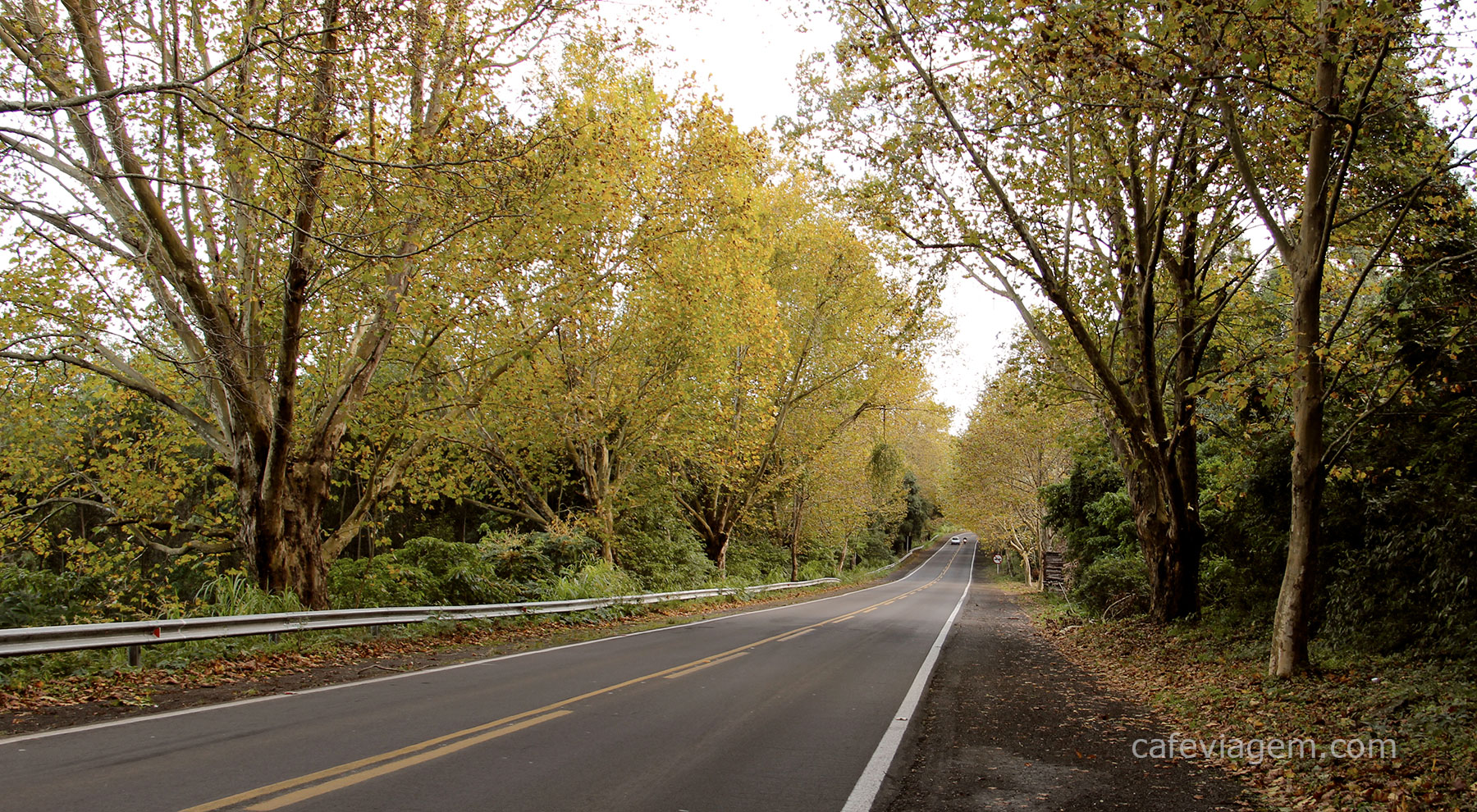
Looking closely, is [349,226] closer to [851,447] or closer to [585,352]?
[585,352]

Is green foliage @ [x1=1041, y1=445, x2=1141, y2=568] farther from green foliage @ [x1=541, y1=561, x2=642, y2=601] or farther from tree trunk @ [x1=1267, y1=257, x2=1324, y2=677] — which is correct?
green foliage @ [x1=541, y1=561, x2=642, y2=601]

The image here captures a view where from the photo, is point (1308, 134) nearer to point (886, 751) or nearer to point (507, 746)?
point (886, 751)

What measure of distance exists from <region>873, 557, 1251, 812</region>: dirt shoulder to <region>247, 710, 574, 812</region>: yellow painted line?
10.3 feet

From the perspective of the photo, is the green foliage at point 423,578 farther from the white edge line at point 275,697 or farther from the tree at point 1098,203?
the tree at point 1098,203

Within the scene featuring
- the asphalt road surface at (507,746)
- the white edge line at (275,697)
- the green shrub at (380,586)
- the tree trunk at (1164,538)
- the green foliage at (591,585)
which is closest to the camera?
the asphalt road surface at (507,746)

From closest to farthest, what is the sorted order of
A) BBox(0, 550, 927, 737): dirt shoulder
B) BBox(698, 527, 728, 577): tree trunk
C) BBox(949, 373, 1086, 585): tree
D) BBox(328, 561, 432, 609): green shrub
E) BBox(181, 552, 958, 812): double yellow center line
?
BBox(181, 552, 958, 812): double yellow center line < BBox(0, 550, 927, 737): dirt shoulder < BBox(328, 561, 432, 609): green shrub < BBox(698, 527, 728, 577): tree trunk < BBox(949, 373, 1086, 585): tree

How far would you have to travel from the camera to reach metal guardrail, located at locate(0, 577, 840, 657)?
24.5 ft

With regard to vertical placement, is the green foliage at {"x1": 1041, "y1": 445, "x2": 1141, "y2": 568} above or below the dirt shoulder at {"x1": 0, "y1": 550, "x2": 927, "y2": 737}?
above

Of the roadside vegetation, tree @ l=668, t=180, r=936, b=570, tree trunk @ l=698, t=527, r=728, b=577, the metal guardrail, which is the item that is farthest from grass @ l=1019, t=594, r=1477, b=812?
tree trunk @ l=698, t=527, r=728, b=577

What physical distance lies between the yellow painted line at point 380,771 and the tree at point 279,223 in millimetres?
5045

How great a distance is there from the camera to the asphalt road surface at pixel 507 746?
15.5 feet

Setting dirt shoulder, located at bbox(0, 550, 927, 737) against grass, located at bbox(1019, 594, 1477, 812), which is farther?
dirt shoulder, located at bbox(0, 550, 927, 737)

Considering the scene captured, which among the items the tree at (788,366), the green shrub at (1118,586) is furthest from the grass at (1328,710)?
the tree at (788,366)

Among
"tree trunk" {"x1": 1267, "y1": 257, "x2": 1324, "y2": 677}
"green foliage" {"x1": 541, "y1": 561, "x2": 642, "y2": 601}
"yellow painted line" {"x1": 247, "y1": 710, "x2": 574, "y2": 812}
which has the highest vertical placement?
"tree trunk" {"x1": 1267, "y1": 257, "x2": 1324, "y2": 677}
